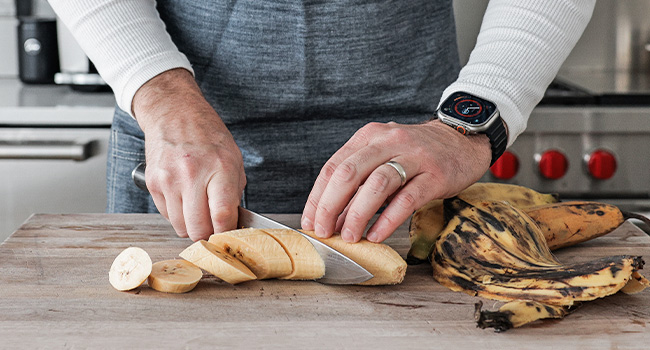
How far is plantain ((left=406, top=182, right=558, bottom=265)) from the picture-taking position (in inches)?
37.6

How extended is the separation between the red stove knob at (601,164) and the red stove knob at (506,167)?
0.62ft

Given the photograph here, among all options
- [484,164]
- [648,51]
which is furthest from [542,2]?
[648,51]

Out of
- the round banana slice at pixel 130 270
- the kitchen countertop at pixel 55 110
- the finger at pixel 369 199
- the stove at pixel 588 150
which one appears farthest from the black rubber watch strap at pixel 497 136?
the kitchen countertop at pixel 55 110

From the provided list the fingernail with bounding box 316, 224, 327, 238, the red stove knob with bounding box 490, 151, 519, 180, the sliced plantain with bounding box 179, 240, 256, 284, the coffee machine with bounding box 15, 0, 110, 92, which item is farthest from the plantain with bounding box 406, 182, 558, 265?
the coffee machine with bounding box 15, 0, 110, 92

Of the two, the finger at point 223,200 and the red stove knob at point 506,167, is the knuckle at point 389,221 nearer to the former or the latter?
the finger at point 223,200

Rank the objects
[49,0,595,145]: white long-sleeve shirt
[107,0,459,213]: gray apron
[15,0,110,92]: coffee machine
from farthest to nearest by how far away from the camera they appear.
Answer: [15,0,110,92]: coffee machine < [107,0,459,213]: gray apron < [49,0,595,145]: white long-sleeve shirt

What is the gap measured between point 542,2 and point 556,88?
104cm

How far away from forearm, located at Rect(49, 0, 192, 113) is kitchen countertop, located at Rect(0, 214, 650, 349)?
0.99ft

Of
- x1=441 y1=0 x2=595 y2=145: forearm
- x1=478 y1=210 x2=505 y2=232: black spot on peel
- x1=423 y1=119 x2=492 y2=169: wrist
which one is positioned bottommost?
x1=478 y1=210 x2=505 y2=232: black spot on peel

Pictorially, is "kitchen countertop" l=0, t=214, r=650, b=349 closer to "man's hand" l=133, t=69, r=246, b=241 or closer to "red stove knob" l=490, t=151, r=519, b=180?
"man's hand" l=133, t=69, r=246, b=241

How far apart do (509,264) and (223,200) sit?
0.39 meters

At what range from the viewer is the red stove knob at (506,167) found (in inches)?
69.0

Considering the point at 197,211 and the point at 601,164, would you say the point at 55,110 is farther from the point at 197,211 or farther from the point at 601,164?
the point at 601,164

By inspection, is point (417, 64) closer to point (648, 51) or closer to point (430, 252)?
point (430, 252)
